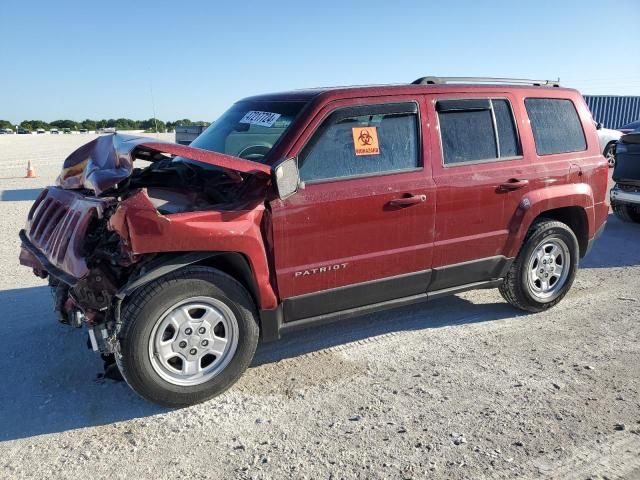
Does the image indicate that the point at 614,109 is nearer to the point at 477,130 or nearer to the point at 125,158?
the point at 477,130

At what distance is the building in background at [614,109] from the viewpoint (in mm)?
27359

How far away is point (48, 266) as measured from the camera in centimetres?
361

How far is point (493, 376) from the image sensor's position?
3.68m

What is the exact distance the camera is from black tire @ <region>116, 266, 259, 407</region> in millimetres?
3156

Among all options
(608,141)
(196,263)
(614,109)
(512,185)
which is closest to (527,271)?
(512,185)

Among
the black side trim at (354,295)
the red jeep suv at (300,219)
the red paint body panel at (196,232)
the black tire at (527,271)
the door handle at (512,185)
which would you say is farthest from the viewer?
the black tire at (527,271)

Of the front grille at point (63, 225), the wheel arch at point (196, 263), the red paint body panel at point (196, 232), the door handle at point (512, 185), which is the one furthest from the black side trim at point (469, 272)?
the front grille at point (63, 225)

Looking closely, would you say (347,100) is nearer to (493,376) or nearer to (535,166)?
(535,166)

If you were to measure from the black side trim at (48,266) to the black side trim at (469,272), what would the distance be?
257 cm

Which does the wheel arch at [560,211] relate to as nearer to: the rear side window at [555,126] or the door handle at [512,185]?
the door handle at [512,185]

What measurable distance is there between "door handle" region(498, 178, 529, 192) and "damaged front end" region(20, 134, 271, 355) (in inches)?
79.6

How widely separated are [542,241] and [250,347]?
2791 millimetres

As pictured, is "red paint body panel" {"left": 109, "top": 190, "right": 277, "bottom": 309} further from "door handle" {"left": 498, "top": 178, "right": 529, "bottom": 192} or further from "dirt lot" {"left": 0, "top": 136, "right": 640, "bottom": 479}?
"door handle" {"left": 498, "top": 178, "right": 529, "bottom": 192}

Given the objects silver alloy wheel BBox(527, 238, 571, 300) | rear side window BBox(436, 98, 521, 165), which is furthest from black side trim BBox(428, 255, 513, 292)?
rear side window BBox(436, 98, 521, 165)
